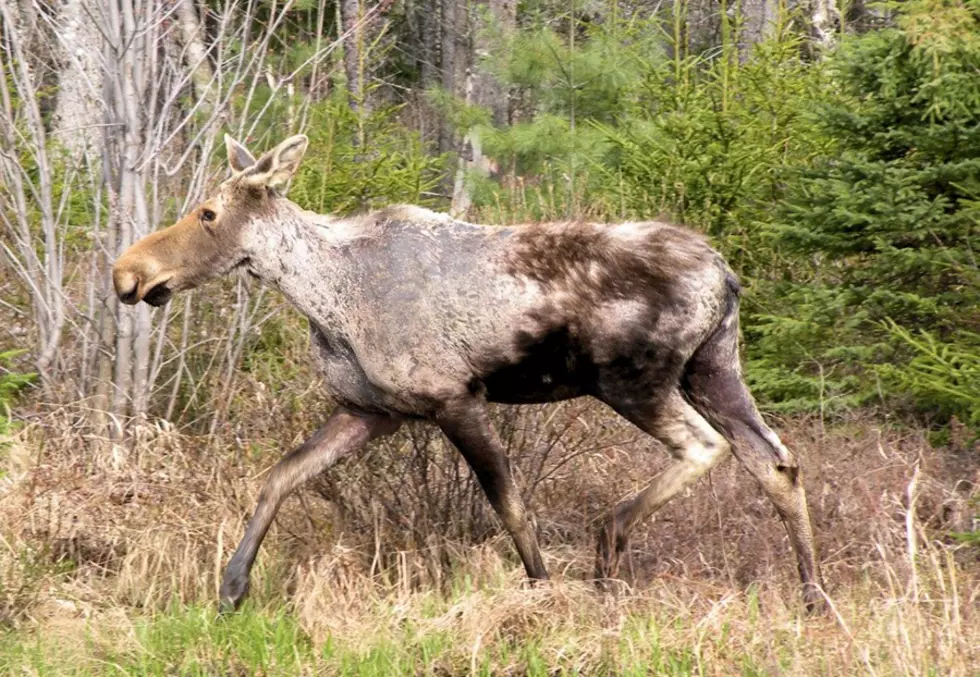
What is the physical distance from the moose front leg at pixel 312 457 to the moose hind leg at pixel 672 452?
41.7 inches

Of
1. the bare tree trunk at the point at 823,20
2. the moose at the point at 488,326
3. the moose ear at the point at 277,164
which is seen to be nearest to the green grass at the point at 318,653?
the moose at the point at 488,326

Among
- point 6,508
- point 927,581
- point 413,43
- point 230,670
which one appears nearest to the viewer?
point 230,670

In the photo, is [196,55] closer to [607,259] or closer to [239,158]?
[239,158]

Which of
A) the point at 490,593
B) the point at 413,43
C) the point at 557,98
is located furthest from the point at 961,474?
the point at 413,43

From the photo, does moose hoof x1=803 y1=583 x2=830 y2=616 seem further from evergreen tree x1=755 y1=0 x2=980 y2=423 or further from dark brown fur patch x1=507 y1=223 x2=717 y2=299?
evergreen tree x1=755 y1=0 x2=980 y2=423

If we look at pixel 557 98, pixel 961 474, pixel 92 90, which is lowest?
pixel 961 474

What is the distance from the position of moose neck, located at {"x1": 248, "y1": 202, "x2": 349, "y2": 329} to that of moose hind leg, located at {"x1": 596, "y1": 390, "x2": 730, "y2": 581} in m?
1.31

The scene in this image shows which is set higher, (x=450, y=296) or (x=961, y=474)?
(x=450, y=296)

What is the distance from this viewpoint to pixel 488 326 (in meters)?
5.79

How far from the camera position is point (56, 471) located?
6973 mm

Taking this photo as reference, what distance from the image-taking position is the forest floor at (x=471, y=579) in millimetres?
5016

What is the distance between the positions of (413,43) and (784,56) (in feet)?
41.7

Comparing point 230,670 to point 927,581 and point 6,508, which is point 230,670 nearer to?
point 6,508

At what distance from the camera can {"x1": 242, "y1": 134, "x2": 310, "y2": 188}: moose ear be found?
605cm
